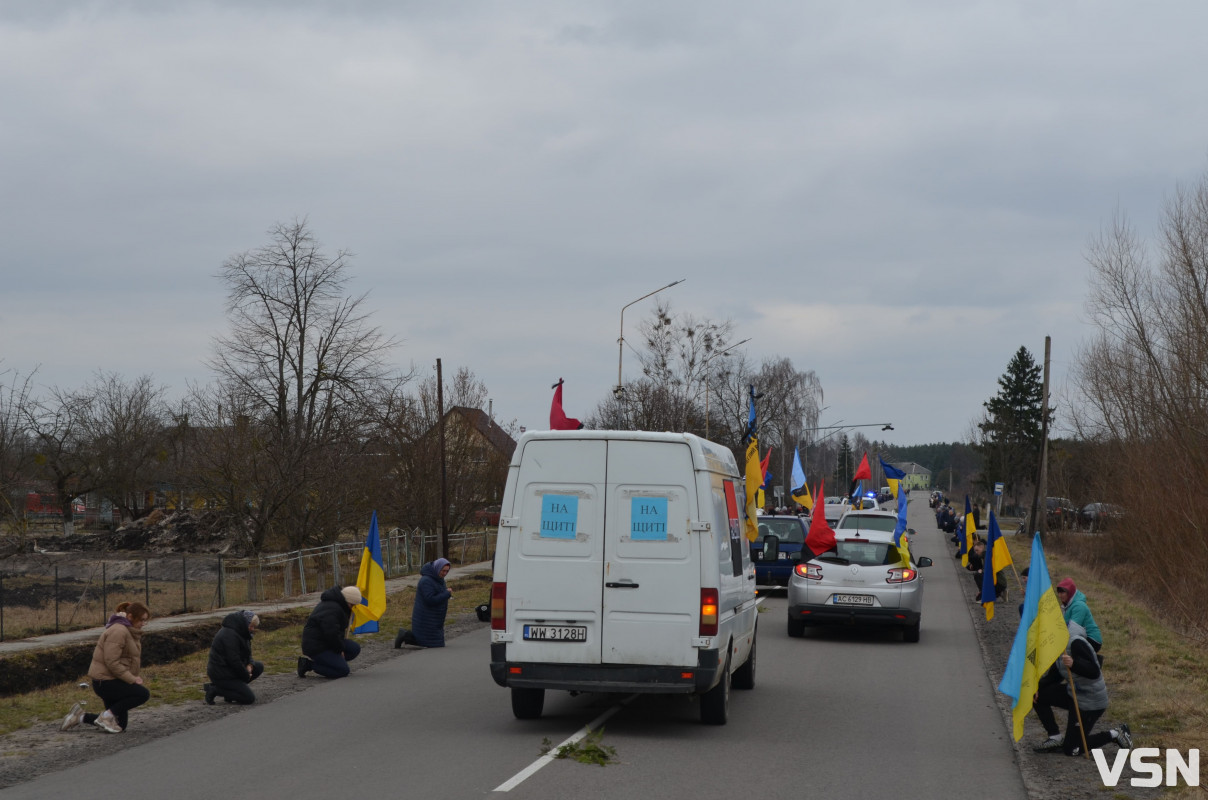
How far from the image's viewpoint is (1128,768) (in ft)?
29.0

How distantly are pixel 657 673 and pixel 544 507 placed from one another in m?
1.67

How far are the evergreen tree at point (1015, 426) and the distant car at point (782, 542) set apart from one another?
68.4 metres

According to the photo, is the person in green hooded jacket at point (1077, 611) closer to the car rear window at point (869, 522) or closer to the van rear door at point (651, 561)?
the van rear door at point (651, 561)

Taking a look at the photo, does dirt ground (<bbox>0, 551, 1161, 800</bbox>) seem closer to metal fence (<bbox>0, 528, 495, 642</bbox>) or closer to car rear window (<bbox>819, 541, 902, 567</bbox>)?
car rear window (<bbox>819, 541, 902, 567</bbox>)

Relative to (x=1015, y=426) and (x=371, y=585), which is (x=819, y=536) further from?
(x=1015, y=426)

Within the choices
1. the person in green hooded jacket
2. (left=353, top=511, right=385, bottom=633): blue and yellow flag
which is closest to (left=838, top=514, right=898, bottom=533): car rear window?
(left=353, top=511, right=385, bottom=633): blue and yellow flag

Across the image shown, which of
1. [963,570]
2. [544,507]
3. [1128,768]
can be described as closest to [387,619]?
[544,507]

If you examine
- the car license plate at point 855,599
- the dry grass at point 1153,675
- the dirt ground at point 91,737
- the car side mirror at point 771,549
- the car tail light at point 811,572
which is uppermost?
the car side mirror at point 771,549

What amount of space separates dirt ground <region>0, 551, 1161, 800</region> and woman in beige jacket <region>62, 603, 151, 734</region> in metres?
0.12

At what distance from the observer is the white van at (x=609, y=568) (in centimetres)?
958

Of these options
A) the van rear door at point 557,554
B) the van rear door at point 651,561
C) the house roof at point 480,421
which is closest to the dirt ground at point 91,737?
the van rear door at point 557,554

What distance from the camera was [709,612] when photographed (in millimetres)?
9578


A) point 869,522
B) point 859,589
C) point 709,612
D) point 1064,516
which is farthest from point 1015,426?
point 709,612

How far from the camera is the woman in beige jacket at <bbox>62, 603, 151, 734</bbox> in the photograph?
1045 centimetres
